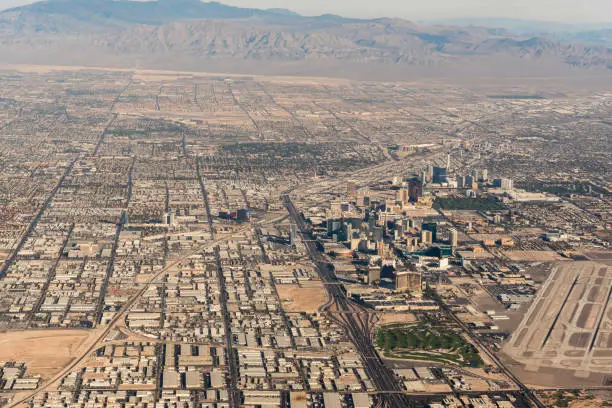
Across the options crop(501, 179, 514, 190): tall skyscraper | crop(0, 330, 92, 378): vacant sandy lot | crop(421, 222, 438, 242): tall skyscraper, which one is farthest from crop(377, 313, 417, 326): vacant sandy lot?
crop(501, 179, 514, 190): tall skyscraper

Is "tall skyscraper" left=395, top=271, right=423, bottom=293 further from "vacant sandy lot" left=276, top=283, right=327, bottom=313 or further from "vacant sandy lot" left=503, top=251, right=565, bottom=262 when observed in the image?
"vacant sandy lot" left=503, top=251, right=565, bottom=262

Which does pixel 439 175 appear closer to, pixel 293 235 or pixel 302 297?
pixel 293 235

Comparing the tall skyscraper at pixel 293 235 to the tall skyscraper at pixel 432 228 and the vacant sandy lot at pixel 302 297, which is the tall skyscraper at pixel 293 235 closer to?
the tall skyscraper at pixel 432 228

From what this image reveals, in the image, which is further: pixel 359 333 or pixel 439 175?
pixel 439 175

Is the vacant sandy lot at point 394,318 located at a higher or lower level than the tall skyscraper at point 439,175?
higher

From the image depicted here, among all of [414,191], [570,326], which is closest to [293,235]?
[414,191]

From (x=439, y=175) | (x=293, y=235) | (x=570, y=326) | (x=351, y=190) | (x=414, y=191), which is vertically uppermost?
(x=293, y=235)

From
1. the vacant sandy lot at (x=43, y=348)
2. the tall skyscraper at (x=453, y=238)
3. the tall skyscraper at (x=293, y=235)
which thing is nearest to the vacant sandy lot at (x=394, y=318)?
the vacant sandy lot at (x=43, y=348)

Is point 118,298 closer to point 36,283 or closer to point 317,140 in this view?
point 36,283
